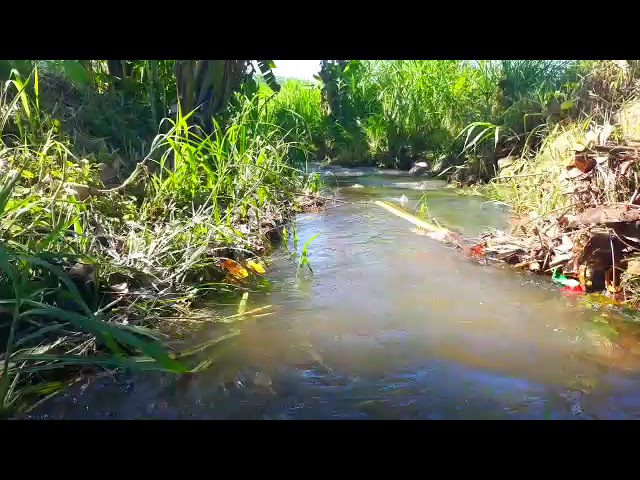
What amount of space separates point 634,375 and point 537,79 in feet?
21.0

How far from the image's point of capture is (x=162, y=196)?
10.7ft

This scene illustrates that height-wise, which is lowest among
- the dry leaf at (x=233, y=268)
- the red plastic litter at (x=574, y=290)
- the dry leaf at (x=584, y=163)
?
the red plastic litter at (x=574, y=290)

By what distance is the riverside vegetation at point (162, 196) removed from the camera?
6.09 feet

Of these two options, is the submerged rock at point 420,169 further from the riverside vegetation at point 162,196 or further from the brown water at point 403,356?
the brown water at point 403,356

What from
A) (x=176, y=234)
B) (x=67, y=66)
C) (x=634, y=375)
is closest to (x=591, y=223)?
(x=634, y=375)

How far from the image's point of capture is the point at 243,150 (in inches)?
160

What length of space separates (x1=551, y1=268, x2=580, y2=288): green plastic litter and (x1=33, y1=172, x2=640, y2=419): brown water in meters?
0.09

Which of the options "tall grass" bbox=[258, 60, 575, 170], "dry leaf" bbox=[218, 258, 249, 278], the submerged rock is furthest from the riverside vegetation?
the submerged rock

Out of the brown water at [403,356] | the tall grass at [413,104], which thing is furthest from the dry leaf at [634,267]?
the tall grass at [413,104]

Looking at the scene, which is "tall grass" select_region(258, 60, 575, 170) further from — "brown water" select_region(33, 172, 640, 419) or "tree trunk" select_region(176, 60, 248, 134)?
"brown water" select_region(33, 172, 640, 419)

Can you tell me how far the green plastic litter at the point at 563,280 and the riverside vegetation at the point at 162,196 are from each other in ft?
0.18

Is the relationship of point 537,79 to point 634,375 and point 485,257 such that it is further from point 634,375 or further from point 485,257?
point 634,375

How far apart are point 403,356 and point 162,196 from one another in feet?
6.11

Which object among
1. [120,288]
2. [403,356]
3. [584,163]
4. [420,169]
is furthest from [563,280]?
[420,169]
